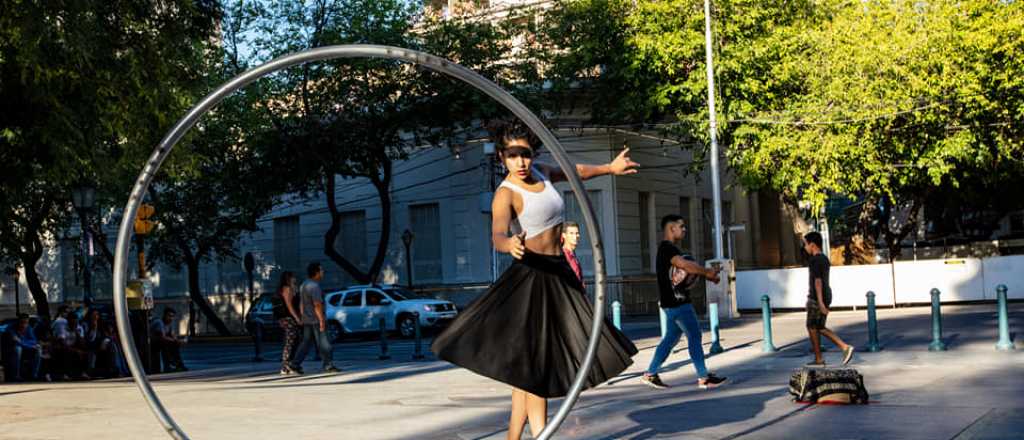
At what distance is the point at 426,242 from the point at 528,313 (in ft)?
114

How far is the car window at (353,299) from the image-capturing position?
3372cm

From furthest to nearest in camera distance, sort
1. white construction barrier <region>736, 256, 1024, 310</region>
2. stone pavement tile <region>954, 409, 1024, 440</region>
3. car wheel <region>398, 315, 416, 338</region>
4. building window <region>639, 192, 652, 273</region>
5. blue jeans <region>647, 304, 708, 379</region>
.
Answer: building window <region>639, 192, 652, 273</region>, white construction barrier <region>736, 256, 1024, 310</region>, car wheel <region>398, 315, 416, 338</region>, blue jeans <region>647, 304, 708, 379</region>, stone pavement tile <region>954, 409, 1024, 440</region>

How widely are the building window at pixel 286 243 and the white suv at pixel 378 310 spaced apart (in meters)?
11.4

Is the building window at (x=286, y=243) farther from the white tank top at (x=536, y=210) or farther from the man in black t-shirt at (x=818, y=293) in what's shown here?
the white tank top at (x=536, y=210)

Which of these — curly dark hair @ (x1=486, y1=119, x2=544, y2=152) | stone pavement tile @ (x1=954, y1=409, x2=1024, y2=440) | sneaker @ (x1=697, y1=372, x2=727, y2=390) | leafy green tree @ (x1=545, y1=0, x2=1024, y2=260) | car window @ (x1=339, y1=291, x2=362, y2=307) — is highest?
leafy green tree @ (x1=545, y1=0, x2=1024, y2=260)

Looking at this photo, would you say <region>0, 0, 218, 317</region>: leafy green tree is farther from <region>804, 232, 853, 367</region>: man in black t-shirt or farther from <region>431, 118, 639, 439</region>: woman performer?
<region>431, 118, 639, 439</region>: woman performer

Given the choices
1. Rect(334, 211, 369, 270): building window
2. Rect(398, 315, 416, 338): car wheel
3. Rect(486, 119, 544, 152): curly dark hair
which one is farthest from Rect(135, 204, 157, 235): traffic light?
Rect(334, 211, 369, 270): building window

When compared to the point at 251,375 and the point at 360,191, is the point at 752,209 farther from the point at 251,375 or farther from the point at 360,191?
the point at 251,375

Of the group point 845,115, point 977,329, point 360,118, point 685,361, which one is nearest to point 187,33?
point 685,361

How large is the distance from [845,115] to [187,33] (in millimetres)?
20980

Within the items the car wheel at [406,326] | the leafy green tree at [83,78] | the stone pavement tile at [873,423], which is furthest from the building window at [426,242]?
the stone pavement tile at [873,423]

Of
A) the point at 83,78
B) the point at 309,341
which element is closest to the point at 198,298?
the point at 309,341

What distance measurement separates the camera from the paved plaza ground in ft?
30.5

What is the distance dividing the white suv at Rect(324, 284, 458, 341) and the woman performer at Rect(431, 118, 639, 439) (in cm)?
2564
